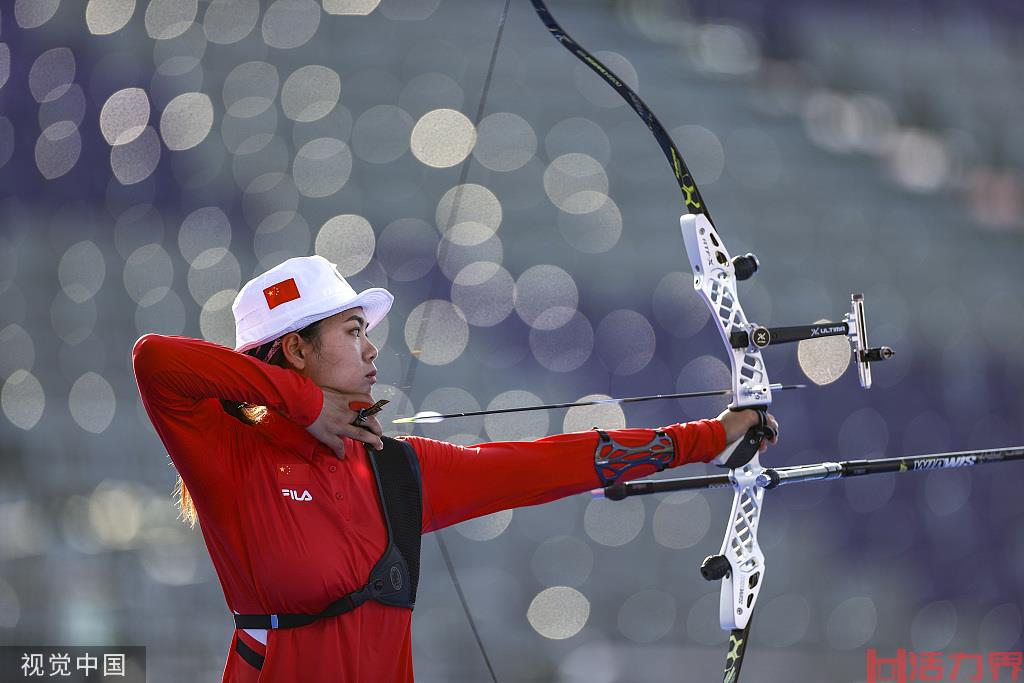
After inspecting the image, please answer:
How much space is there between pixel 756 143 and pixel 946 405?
129 cm

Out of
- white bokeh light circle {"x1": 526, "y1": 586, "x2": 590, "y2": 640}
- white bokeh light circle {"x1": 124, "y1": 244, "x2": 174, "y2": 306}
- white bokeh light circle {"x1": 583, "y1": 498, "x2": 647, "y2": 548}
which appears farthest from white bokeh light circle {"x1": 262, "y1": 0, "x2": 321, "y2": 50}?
white bokeh light circle {"x1": 526, "y1": 586, "x2": 590, "y2": 640}

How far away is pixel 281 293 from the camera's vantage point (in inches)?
58.5

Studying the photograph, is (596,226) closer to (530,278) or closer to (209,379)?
(530,278)

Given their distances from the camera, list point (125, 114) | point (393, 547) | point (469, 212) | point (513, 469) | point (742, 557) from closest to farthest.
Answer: point (393, 547) < point (513, 469) < point (742, 557) < point (125, 114) < point (469, 212)

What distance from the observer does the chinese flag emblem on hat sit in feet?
4.86

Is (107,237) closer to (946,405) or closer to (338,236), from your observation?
(338,236)

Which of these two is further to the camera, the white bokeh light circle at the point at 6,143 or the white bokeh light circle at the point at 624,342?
the white bokeh light circle at the point at 624,342

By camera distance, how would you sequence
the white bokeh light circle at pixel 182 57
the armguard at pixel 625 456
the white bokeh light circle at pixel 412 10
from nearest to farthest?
the armguard at pixel 625 456 → the white bokeh light circle at pixel 182 57 → the white bokeh light circle at pixel 412 10

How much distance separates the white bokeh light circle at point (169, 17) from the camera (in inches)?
143

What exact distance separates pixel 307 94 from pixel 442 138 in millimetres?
509

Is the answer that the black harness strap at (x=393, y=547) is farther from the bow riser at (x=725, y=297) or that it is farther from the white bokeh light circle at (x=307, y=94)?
the white bokeh light circle at (x=307, y=94)

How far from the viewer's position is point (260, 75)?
12.1ft

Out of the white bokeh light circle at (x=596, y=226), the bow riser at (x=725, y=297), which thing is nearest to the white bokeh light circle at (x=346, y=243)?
the white bokeh light circle at (x=596, y=226)

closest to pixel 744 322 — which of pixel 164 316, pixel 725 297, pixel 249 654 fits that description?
pixel 725 297
